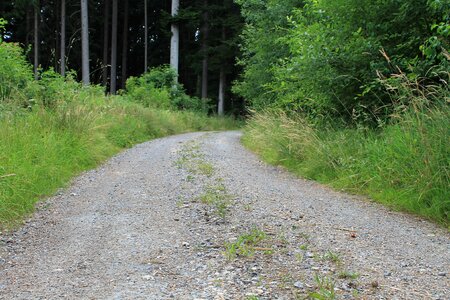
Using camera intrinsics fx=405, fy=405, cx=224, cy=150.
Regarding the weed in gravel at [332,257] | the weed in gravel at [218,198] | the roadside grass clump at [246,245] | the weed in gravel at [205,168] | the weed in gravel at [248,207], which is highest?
the weed in gravel at [332,257]

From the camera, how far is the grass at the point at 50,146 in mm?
4648

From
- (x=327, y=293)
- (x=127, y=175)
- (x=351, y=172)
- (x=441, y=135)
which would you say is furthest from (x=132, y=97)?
(x=327, y=293)

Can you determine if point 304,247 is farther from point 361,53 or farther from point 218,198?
point 361,53

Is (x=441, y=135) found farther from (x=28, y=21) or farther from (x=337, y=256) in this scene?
(x=28, y=21)

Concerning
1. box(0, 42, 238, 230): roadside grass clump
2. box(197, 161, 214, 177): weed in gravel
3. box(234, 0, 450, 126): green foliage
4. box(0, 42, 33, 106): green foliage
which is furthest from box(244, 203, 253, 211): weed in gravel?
box(0, 42, 33, 106): green foliage

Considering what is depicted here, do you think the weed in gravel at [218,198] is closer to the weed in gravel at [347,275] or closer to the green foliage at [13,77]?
the weed in gravel at [347,275]

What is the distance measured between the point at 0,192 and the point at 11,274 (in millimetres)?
1744

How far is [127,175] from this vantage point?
6.77m

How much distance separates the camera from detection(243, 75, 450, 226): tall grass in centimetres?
451

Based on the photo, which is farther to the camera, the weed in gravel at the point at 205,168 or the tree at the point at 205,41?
the tree at the point at 205,41

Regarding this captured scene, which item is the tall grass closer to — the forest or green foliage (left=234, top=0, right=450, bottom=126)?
the forest

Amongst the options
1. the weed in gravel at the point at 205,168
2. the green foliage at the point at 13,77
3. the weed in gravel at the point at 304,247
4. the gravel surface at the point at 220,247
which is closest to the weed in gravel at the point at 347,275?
the gravel surface at the point at 220,247

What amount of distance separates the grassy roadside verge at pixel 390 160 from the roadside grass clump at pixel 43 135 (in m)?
4.09

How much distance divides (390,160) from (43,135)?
578cm
